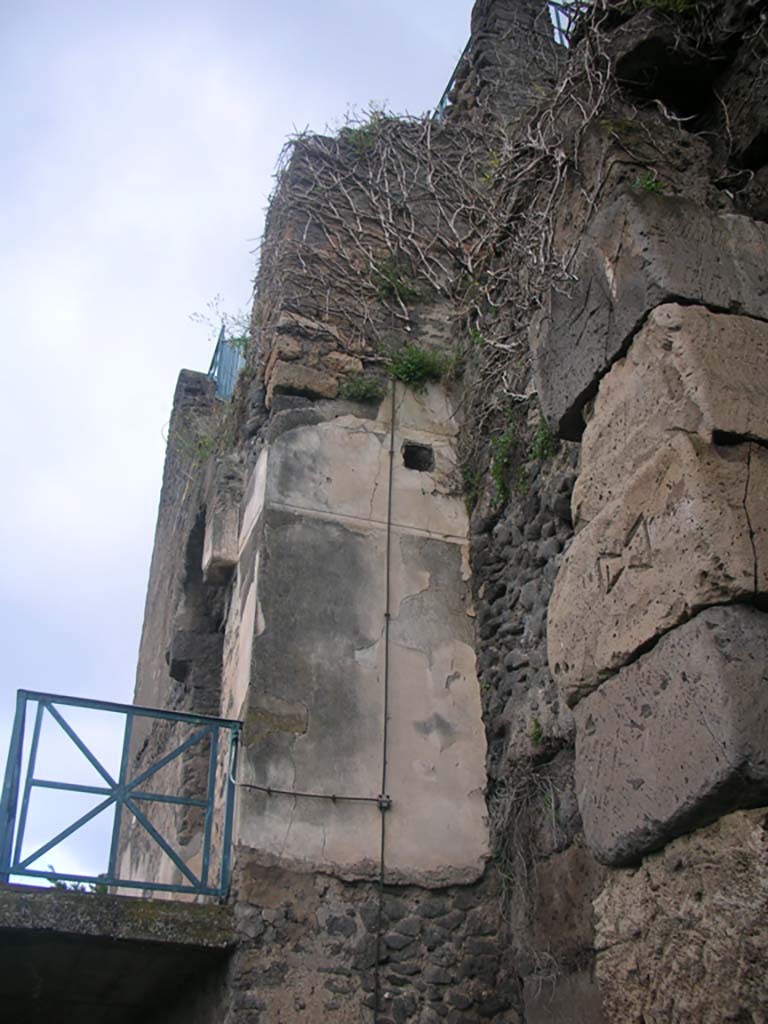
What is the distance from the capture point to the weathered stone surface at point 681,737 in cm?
228

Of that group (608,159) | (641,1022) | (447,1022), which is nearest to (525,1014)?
(447,1022)

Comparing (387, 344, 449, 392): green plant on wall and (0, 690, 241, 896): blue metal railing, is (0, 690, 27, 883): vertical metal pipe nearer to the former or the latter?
(0, 690, 241, 896): blue metal railing

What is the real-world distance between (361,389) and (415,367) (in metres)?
0.38

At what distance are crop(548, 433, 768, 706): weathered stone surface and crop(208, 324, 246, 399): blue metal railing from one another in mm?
6402

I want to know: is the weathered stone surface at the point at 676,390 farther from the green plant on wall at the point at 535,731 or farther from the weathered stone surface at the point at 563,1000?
the weathered stone surface at the point at 563,1000

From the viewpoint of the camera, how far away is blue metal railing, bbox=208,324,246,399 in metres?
9.31

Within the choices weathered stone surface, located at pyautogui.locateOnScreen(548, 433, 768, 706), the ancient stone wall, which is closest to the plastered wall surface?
the ancient stone wall

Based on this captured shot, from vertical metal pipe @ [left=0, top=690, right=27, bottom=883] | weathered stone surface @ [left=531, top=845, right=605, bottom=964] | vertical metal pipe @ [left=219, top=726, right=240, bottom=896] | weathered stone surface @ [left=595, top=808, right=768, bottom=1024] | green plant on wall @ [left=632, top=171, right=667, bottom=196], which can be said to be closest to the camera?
weathered stone surface @ [left=595, top=808, right=768, bottom=1024]

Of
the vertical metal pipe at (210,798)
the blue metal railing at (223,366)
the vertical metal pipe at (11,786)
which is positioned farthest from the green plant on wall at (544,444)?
the blue metal railing at (223,366)

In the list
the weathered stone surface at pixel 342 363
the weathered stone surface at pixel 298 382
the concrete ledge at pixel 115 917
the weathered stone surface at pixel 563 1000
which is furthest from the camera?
the weathered stone surface at pixel 342 363

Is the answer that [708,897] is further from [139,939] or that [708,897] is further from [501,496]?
[501,496]

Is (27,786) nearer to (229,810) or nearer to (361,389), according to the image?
(229,810)

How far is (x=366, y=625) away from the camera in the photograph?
5.20 meters

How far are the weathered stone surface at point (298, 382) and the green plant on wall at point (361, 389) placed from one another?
0.05m
